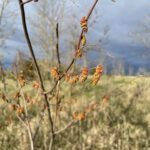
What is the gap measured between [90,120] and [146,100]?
6712 millimetres

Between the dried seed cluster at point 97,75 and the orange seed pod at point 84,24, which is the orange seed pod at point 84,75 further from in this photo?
the orange seed pod at point 84,24

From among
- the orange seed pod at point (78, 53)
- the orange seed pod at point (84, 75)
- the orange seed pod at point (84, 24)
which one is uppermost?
the orange seed pod at point (84, 24)

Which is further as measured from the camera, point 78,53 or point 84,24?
point 78,53

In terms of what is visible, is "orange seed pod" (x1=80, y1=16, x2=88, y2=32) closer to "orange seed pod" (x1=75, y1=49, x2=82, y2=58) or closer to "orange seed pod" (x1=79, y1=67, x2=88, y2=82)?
"orange seed pod" (x1=75, y1=49, x2=82, y2=58)

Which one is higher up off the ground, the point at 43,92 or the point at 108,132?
the point at 108,132

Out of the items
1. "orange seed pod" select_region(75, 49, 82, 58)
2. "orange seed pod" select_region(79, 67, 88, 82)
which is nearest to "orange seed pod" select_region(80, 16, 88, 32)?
"orange seed pod" select_region(75, 49, 82, 58)

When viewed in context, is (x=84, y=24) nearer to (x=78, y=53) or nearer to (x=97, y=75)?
(x=78, y=53)

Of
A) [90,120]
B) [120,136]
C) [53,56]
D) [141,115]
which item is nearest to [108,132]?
[120,136]

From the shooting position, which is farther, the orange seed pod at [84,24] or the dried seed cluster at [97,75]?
the dried seed cluster at [97,75]

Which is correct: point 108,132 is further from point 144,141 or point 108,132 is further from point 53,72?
point 53,72

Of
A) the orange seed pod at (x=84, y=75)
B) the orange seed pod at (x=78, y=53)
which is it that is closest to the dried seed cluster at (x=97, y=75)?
the orange seed pod at (x=84, y=75)

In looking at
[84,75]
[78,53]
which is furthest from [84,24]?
[84,75]

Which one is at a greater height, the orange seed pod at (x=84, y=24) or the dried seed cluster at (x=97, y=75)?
the orange seed pod at (x=84, y=24)

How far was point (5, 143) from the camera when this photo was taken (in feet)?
33.3
